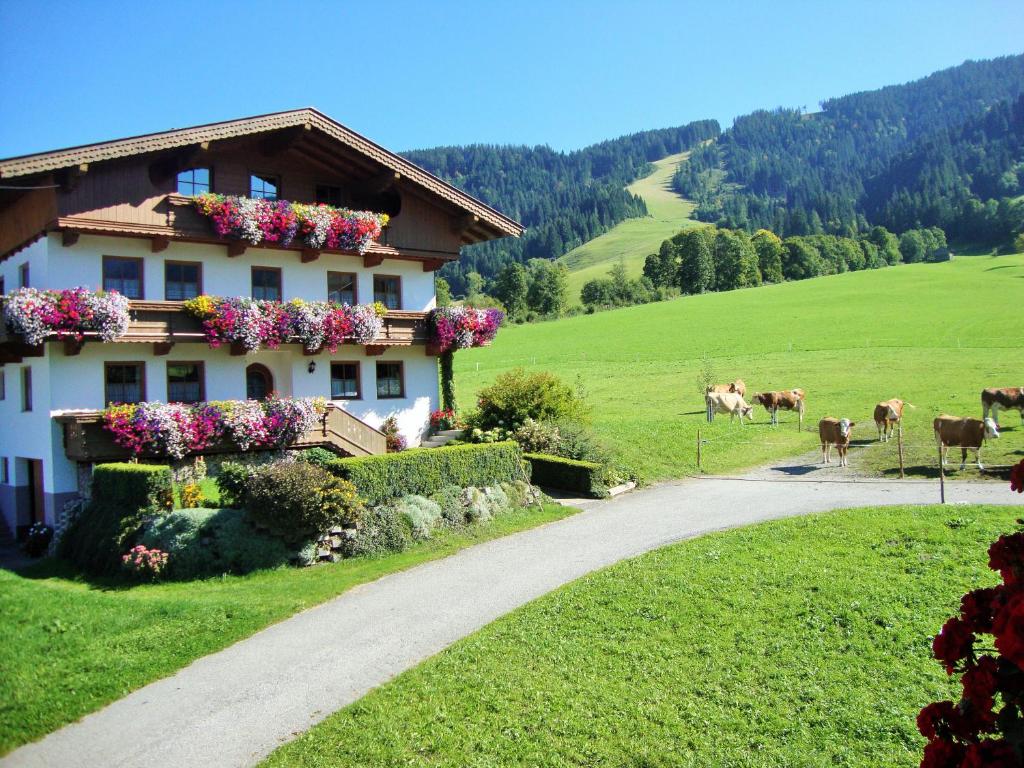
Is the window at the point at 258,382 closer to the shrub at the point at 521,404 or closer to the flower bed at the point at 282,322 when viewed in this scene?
the flower bed at the point at 282,322

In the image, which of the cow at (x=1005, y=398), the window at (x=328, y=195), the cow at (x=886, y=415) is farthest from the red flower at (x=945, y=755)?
→ the cow at (x=1005, y=398)

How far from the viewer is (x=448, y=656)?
1146 centimetres

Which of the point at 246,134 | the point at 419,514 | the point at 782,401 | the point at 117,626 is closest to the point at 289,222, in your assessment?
the point at 246,134

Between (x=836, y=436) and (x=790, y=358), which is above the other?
(x=790, y=358)

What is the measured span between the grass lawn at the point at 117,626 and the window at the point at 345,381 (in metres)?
10.2

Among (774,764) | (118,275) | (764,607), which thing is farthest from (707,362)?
(774,764)

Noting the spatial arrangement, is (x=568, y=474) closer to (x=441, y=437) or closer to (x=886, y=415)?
(x=441, y=437)

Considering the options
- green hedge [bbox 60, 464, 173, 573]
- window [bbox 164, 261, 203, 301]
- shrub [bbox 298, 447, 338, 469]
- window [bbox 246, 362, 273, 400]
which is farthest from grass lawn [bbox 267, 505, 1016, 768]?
window [bbox 164, 261, 203, 301]

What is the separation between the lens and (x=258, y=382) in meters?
26.7

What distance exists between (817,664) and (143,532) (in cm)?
A: 1522

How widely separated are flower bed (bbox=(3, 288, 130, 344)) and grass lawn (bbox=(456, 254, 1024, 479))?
651 inches

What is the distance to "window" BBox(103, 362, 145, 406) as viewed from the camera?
906 inches

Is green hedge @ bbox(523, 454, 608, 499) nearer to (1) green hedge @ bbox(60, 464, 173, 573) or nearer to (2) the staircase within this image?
(2) the staircase

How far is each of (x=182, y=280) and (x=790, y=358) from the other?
144 feet
